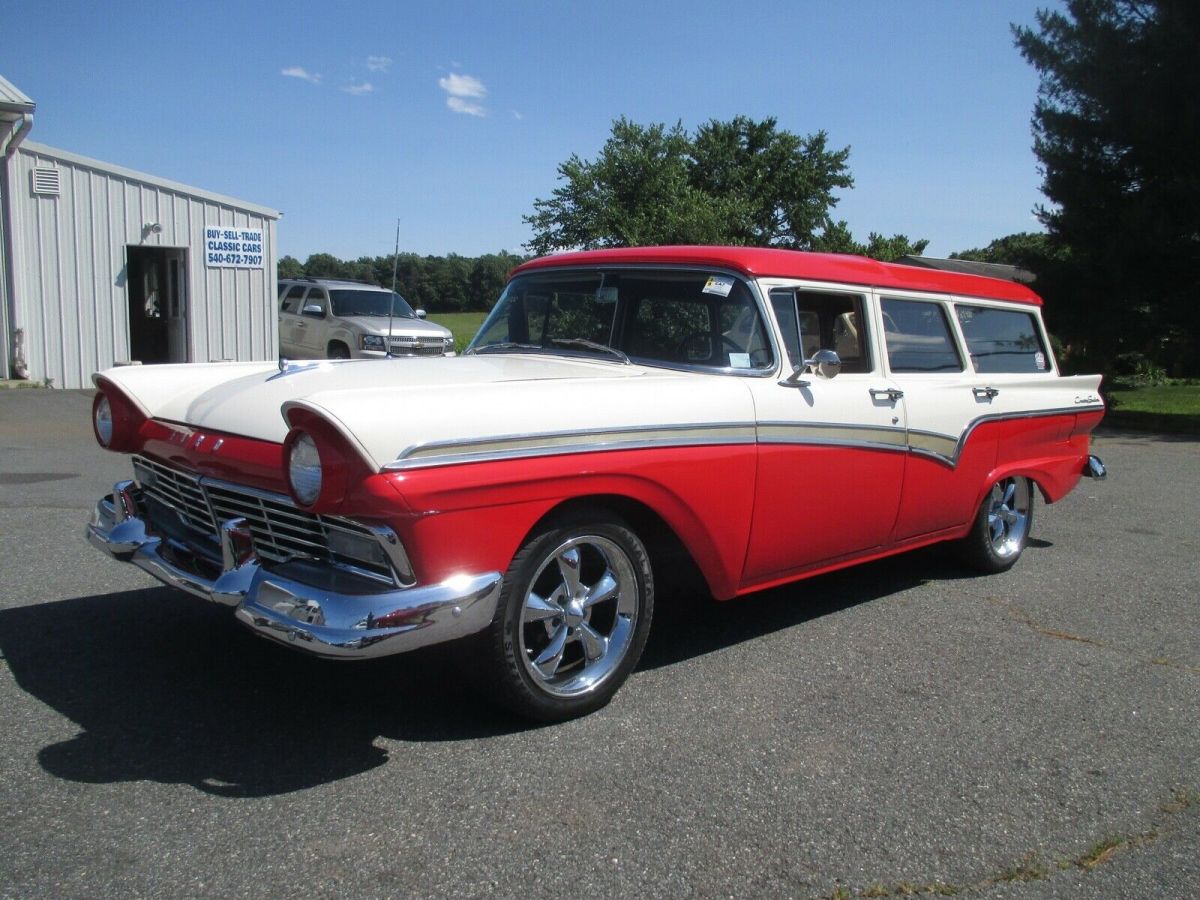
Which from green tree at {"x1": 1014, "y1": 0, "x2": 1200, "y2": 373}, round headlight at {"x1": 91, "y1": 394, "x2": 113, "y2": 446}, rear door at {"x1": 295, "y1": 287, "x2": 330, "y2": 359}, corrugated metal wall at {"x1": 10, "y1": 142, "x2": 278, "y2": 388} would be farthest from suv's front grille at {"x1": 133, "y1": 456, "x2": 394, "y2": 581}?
green tree at {"x1": 1014, "y1": 0, "x2": 1200, "y2": 373}

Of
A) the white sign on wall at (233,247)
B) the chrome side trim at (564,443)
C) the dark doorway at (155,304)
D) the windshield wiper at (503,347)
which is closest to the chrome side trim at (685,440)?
the chrome side trim at (564,443)

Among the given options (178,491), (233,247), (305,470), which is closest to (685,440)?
(305,470)

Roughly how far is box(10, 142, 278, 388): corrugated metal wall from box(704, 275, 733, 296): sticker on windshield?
13.3 m

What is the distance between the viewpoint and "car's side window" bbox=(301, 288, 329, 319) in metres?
17.3

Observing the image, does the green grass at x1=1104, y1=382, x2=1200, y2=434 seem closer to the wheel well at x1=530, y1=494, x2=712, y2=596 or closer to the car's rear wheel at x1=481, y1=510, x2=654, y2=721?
the wheel well at x1=530, y1=494, x2=712, y2=596

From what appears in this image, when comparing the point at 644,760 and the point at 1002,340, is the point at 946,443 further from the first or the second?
the point at 644,760

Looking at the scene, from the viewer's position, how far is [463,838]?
2828 millimetres

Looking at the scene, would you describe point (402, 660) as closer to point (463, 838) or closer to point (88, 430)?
point (463, 838)

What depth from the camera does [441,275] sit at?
6.13 m

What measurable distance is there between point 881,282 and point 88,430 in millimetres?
9001

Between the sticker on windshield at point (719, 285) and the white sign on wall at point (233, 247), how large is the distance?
13.9m

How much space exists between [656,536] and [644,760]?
3.22 ft

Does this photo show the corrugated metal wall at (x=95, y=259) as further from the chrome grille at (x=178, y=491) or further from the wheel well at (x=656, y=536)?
the wheel well at (x=656, y=536)

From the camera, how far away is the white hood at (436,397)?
10.2 feet
